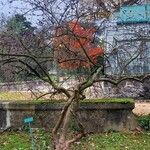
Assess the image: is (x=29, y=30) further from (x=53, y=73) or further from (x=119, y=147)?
(x=119, y=147)

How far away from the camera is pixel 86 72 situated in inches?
456

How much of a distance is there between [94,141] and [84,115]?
1288 millimetres

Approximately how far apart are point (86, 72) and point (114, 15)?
6.72ft

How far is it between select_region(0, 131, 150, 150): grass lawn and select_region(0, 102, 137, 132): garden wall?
375 mm

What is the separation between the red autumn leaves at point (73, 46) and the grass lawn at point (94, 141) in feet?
5.16

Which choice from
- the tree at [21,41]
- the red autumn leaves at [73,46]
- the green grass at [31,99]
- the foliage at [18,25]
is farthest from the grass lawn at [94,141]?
the foliage at [18,25]

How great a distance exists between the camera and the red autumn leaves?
10023 millimetres

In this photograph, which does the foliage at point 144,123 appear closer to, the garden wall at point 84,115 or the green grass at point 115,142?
the garden wall at point 84,115

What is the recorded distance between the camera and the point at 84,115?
38.9 feet

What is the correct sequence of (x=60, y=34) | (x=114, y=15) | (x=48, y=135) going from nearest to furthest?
(x=60, y=34)
(x=48, y=135)
(x=114, y=15)

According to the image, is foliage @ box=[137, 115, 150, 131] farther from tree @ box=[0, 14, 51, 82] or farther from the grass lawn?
tree @ box=[0, 14, 51, 82]

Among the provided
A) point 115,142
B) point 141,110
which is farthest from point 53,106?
point 141,110

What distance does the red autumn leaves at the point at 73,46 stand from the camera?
32.9 ft

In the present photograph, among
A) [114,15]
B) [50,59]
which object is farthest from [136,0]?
[50,59]
